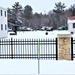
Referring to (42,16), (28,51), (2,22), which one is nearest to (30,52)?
(28,51)

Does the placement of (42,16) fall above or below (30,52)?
above

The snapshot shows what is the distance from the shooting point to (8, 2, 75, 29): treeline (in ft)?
276

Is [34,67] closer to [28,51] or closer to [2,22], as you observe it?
[28,51]

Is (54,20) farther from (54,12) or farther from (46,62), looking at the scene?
(46,62)

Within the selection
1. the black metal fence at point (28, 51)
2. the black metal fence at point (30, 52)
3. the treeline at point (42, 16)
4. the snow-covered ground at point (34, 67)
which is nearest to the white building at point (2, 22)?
the black metal fence at point (28, 51)

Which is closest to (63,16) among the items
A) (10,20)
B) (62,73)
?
(10,20)

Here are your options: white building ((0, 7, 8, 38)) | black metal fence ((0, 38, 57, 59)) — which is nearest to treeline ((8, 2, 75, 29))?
white building ((0, 7, 8, 38))

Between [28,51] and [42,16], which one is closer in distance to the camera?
[28,51]

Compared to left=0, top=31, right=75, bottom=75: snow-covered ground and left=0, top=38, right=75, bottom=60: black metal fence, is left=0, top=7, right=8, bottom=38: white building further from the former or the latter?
left=0, top=31, right=75, bottom=75: snow-covered ground

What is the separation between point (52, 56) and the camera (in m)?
15.3

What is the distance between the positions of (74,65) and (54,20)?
72458mm

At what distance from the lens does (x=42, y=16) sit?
99.9m

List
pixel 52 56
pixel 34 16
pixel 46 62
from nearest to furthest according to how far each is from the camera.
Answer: pixel 46 62 < pixel 52 56 < pixel 34 16

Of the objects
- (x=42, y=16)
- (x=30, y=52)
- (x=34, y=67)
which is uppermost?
(x=42, y=16)
